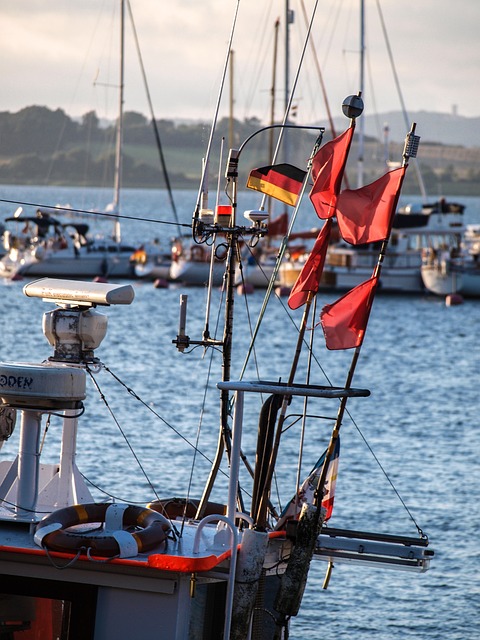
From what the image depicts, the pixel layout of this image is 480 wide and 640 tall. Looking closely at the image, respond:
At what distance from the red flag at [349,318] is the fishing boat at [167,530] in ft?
0.04

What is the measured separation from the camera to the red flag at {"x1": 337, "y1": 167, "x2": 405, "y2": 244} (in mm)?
12000

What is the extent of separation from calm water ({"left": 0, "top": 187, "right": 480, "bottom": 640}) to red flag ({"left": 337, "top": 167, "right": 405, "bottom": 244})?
4.62ft

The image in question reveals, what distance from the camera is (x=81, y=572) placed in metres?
11.2

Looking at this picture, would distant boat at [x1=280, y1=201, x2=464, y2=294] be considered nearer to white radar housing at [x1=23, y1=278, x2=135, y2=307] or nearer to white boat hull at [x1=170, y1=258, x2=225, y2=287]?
white boat hull at [x1=170, y1=258, x2=225, y2=287]

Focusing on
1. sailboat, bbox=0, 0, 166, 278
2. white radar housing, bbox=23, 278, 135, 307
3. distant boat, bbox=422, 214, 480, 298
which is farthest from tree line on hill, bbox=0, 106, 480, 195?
white radar housing, bbox=23, 278, 135, 307

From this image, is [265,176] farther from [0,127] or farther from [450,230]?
[450,230]

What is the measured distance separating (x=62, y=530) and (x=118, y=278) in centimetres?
6923

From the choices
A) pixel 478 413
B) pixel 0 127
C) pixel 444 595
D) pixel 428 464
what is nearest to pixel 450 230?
pixel 0 127

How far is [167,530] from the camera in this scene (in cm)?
1146

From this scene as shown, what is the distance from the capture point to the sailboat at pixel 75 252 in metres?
76.6

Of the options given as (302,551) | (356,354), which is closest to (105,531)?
(302,551)

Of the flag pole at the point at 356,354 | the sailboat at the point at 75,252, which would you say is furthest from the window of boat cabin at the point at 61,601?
the sailboat at the point at 75,252

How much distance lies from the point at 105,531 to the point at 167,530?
52 centimetres

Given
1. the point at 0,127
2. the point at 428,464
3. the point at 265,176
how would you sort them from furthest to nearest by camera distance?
the point at 0,127
the point at 428,464
the point at 265,176
